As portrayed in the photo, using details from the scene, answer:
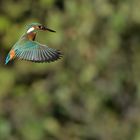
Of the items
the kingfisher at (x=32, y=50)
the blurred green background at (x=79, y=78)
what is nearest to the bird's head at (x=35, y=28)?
the kingfisher at (x=32, y=50)

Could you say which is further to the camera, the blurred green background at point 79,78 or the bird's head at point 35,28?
the blurred green background at point 79,78

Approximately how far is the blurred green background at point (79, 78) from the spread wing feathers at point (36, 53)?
3906 mm

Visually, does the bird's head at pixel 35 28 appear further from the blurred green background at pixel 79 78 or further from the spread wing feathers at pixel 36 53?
the blurred green background at pixel 79 78

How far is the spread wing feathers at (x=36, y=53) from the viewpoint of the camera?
88 cm

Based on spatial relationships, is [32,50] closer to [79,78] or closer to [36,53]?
[36,53]

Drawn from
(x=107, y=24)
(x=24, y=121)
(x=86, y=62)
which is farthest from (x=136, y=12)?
(x=24, y=121)

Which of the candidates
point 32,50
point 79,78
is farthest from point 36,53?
point 79,78

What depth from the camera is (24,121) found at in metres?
4.95

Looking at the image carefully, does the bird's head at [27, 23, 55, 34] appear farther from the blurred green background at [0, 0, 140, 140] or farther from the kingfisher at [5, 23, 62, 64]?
the blurred green background at [0, 0, 140, 140]

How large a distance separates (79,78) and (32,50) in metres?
Answer: 4.22

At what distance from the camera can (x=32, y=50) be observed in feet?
3.08

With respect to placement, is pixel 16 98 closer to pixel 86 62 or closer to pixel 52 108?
pixel 52 108

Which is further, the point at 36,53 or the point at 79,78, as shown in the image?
the point at 79,78

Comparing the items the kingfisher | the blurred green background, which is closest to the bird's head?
the kingfisher
